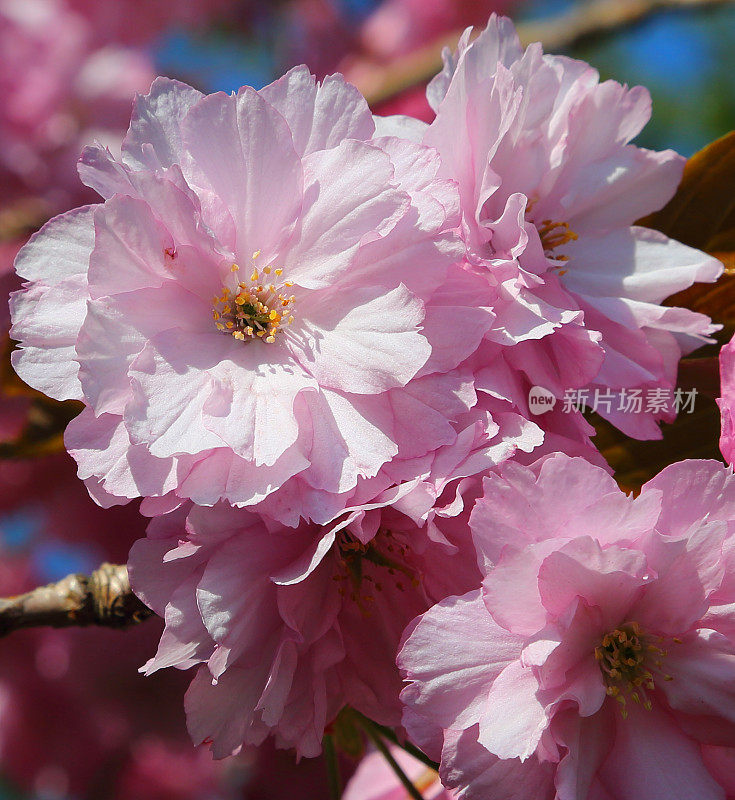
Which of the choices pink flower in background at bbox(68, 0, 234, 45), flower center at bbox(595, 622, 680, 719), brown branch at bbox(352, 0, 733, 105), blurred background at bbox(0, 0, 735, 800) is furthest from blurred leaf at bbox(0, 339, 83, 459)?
pink flower in background at bbox(68, 0, 234, 45)

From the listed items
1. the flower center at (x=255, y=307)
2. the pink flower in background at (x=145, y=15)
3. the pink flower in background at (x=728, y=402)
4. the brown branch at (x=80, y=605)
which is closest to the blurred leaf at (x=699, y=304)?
the pink flower in background at (x=728, y=402)

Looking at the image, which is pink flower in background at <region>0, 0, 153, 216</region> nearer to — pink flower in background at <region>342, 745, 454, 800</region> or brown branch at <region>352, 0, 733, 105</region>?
brown branch at <region>352, 0, 733, 105</region>

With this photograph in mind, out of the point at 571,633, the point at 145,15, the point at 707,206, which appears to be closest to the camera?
the point at 571,633

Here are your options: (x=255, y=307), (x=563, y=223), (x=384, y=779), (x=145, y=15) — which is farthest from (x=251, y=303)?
(x=145, y=15)

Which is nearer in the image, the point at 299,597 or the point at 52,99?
the point at 299,597

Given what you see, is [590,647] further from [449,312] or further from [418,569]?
[449,312]

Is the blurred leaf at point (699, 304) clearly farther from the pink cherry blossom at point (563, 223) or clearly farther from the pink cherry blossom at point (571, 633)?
the pink cherry blossom at point (571, 633)

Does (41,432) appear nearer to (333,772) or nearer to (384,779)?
(333,772)
